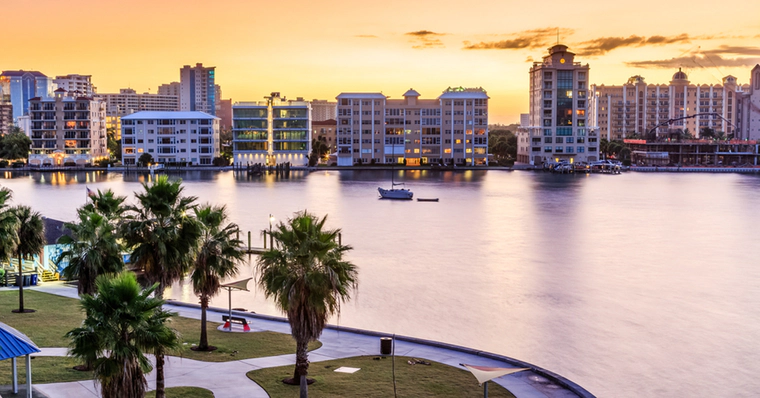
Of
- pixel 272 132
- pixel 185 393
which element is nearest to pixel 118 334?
pixel 185 393

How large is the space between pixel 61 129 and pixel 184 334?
591 feet

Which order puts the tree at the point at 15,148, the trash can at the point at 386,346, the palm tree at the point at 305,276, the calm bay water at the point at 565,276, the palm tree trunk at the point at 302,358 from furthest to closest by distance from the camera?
the tree at the point at 15,148 < the calm bay water at the point at 565,276 < the trash can at the point at 386,346 < the palm tree trunk at the point at 302,358 < the palm tree at the point at 305,276

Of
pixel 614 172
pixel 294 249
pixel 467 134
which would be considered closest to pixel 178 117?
pixel 467 134

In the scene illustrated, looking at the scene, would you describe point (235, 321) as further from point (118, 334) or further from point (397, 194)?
point (397, 194)

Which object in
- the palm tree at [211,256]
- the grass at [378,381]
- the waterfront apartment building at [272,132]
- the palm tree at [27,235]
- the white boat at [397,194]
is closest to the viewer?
the grass at [378,381]

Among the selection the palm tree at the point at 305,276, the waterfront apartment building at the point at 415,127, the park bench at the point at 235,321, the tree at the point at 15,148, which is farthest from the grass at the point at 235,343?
the tree at the point at 15,148

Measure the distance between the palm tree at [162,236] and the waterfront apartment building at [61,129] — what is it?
179972 mm

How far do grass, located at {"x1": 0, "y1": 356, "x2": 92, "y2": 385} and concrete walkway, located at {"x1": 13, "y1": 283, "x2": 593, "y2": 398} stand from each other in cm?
51

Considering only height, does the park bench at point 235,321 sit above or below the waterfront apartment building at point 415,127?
below

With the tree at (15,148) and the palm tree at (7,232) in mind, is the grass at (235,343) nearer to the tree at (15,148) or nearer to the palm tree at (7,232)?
the palm tree at (7,232)

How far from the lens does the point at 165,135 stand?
194 m

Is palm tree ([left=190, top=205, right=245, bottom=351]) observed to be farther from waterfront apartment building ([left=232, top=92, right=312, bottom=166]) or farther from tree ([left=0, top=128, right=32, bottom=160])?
tree ([left=0, top=128, right=32, bottom=160])

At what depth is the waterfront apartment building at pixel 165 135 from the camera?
635 ft

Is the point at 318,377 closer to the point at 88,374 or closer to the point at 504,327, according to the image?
the point at 88,374
